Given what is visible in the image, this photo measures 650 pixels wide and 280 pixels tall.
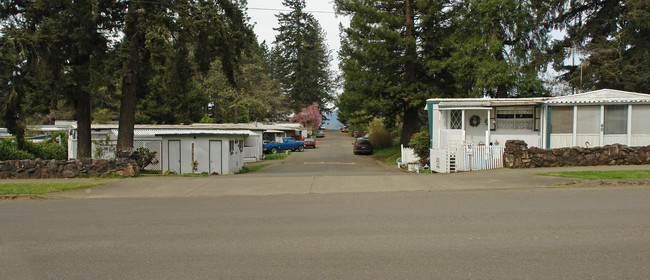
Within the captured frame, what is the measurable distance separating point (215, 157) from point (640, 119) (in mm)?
19583

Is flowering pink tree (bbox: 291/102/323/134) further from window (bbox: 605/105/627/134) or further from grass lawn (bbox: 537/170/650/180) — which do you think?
grass lawn (bbox: 537/170/650/180)

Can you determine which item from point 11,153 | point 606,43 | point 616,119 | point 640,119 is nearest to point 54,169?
point 11,153

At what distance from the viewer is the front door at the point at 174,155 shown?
878 inches

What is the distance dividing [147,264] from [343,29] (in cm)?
2780

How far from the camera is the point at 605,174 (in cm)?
1335

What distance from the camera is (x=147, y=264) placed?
564 centimetres

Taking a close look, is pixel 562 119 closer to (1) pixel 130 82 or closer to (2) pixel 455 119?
(2) pixel 455 119

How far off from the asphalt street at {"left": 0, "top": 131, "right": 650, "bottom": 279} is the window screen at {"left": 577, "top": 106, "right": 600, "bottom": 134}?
24.9 ft

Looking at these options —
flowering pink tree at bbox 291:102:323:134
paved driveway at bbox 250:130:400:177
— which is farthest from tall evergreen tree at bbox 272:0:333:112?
paved driveway at bbox 250:130:400:177

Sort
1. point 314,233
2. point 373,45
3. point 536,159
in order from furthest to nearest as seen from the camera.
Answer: point 373,45
point 536,159
point 314,233

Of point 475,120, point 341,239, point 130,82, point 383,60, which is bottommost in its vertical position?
point 341,239

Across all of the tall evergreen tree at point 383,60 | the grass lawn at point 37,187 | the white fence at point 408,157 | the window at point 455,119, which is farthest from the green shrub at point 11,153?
the window at point 455,119

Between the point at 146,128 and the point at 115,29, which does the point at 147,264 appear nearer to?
the point at 115,29

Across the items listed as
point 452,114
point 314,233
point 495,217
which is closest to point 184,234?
point 314,233
